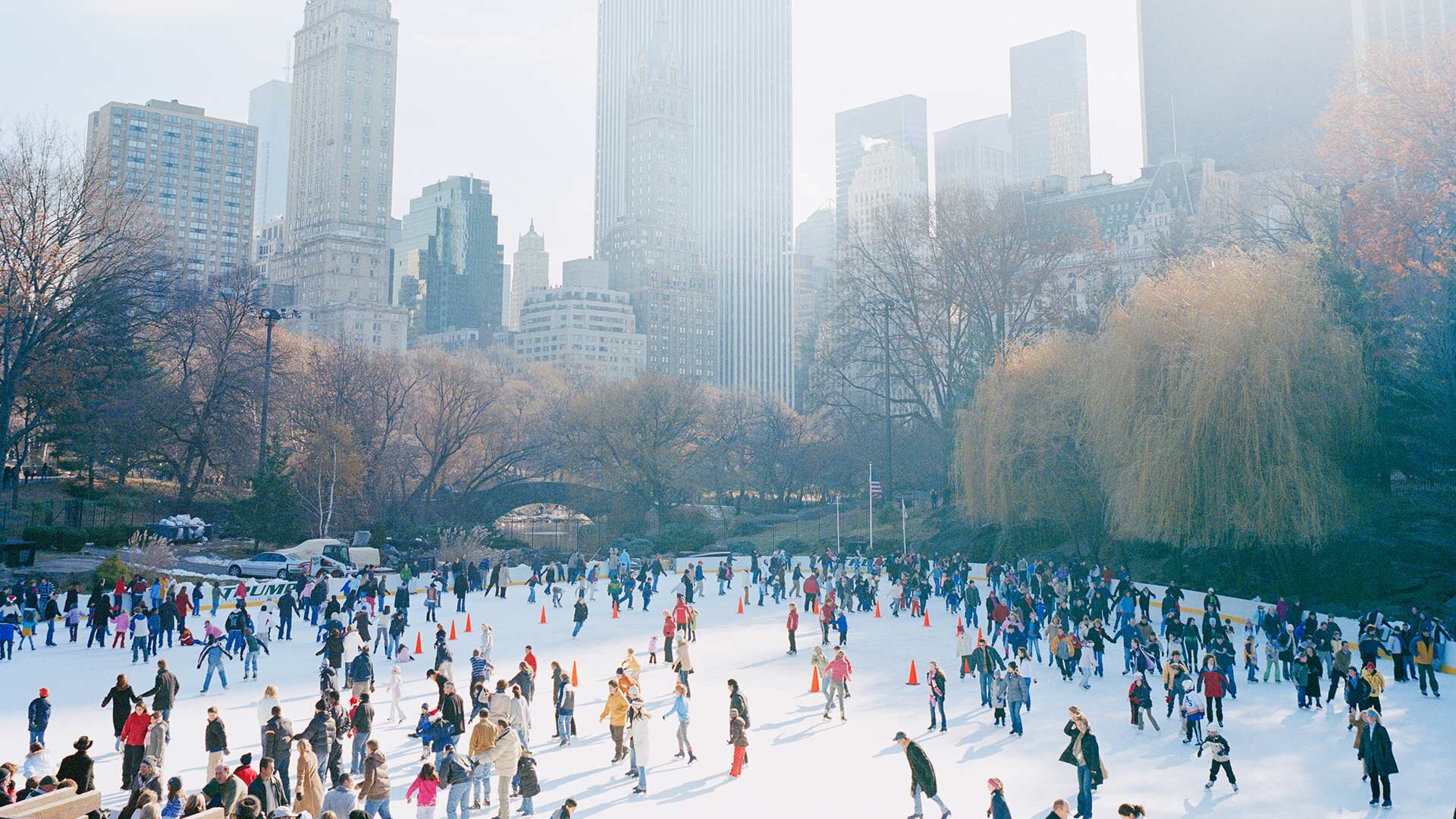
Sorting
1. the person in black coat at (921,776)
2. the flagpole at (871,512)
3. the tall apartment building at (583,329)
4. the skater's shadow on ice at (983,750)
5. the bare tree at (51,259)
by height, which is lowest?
the skater's shadow on ice at (983,750)

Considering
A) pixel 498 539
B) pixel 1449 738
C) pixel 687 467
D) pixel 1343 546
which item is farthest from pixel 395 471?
pixel 1449 738

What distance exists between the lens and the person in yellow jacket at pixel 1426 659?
1852cm

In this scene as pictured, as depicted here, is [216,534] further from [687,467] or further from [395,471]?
[687,467]

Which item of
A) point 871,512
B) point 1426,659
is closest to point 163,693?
point 1426,659

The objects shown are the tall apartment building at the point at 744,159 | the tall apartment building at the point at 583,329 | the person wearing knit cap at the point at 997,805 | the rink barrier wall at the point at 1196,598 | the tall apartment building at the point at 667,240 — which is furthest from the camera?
the tall apartment building at the point at 744,159

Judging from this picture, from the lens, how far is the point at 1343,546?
96.6ft

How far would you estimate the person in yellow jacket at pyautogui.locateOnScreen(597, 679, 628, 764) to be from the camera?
1405 cm

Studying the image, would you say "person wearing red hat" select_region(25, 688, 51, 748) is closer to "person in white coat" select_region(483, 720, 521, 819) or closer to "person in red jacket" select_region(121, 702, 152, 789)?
"person in red jacket" select_region(121, 702, 152, 789)

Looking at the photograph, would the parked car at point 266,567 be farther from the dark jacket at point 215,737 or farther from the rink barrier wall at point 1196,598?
the dark jacket at point 215,737

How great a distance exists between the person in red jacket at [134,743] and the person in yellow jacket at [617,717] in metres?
5.64

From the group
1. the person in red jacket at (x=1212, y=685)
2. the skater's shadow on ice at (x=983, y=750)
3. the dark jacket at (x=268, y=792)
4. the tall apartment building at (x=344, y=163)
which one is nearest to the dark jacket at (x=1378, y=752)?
the person in red jacket at (x=1212, y=685)

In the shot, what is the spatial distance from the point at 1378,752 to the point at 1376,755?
0.13 ft

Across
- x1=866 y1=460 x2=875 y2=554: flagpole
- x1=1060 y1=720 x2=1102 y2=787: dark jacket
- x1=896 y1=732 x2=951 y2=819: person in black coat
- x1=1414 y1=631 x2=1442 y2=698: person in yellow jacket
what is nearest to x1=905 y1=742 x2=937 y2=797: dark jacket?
x1=896 y1=732 x2=951 y2=819: person in black coat

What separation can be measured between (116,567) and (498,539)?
69.8 feet
